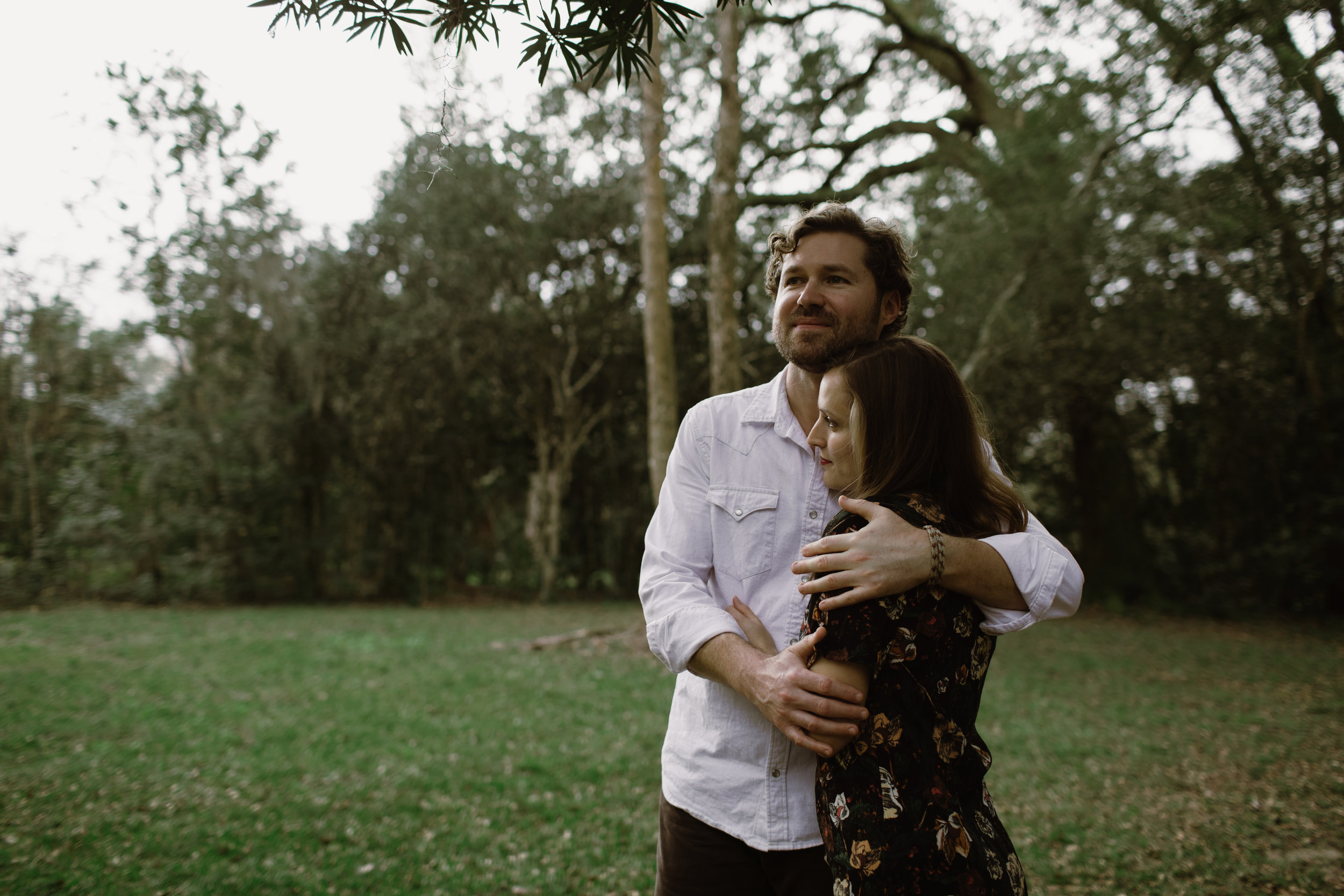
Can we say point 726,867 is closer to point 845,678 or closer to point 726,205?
point 845,678

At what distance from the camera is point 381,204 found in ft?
47.6

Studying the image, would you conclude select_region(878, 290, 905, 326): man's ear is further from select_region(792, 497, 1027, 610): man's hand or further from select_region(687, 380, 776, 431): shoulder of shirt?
select_region(792, 497, 1027, 610): man's hand

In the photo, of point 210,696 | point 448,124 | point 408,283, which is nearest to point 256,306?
point 408,283

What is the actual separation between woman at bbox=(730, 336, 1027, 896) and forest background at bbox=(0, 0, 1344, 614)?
898 cm

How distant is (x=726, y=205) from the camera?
8.23 meters

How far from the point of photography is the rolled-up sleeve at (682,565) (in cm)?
156

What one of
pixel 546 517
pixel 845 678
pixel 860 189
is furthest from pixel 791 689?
pixel 546 517

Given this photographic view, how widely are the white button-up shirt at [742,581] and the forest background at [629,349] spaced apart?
8.75 metres

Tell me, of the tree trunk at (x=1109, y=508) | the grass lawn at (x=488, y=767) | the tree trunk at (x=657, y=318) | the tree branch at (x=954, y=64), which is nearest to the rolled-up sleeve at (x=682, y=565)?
the grass lawn at (x=488, y=767)

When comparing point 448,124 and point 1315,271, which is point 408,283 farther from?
point 1315,271

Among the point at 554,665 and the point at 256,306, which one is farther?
the point at 256,306

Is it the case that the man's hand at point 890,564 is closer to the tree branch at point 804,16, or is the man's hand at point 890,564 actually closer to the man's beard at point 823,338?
the man's beard at point 823,338

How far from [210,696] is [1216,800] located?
8.18m

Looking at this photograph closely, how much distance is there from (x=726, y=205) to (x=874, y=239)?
677cm
